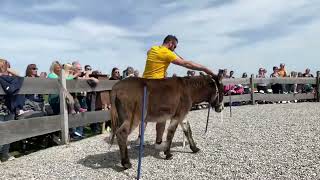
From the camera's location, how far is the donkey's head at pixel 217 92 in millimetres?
7934

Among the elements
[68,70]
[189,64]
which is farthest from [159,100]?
[68,70]

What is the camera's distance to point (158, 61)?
767 centimetres

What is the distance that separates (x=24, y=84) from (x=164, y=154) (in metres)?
2.97

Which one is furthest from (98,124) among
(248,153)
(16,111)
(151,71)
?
(248,153)

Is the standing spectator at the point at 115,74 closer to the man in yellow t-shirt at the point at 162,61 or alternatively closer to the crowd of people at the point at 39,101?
the crowd of people at the point at 39,101

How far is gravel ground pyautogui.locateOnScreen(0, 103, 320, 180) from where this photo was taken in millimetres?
6250

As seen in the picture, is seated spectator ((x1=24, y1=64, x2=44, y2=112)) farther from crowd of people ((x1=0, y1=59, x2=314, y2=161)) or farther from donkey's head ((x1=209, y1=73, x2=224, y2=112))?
donkey's head ((x1=209, y1=73, x2=224, y2=112))

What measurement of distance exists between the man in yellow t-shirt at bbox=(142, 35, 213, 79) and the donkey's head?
0.26 m

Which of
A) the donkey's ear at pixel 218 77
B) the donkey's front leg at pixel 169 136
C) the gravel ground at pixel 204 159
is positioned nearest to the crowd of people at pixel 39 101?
the gravel ground at pixel 204 159

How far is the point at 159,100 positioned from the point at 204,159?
3.93 feet

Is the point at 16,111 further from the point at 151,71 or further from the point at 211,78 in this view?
the point at 211,78

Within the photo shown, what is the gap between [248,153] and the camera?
7.31 m

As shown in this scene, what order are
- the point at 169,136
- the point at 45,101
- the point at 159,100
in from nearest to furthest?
the point at 159,100, the point at 169,136, the point at 45,101

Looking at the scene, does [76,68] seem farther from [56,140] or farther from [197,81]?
[197,81]
